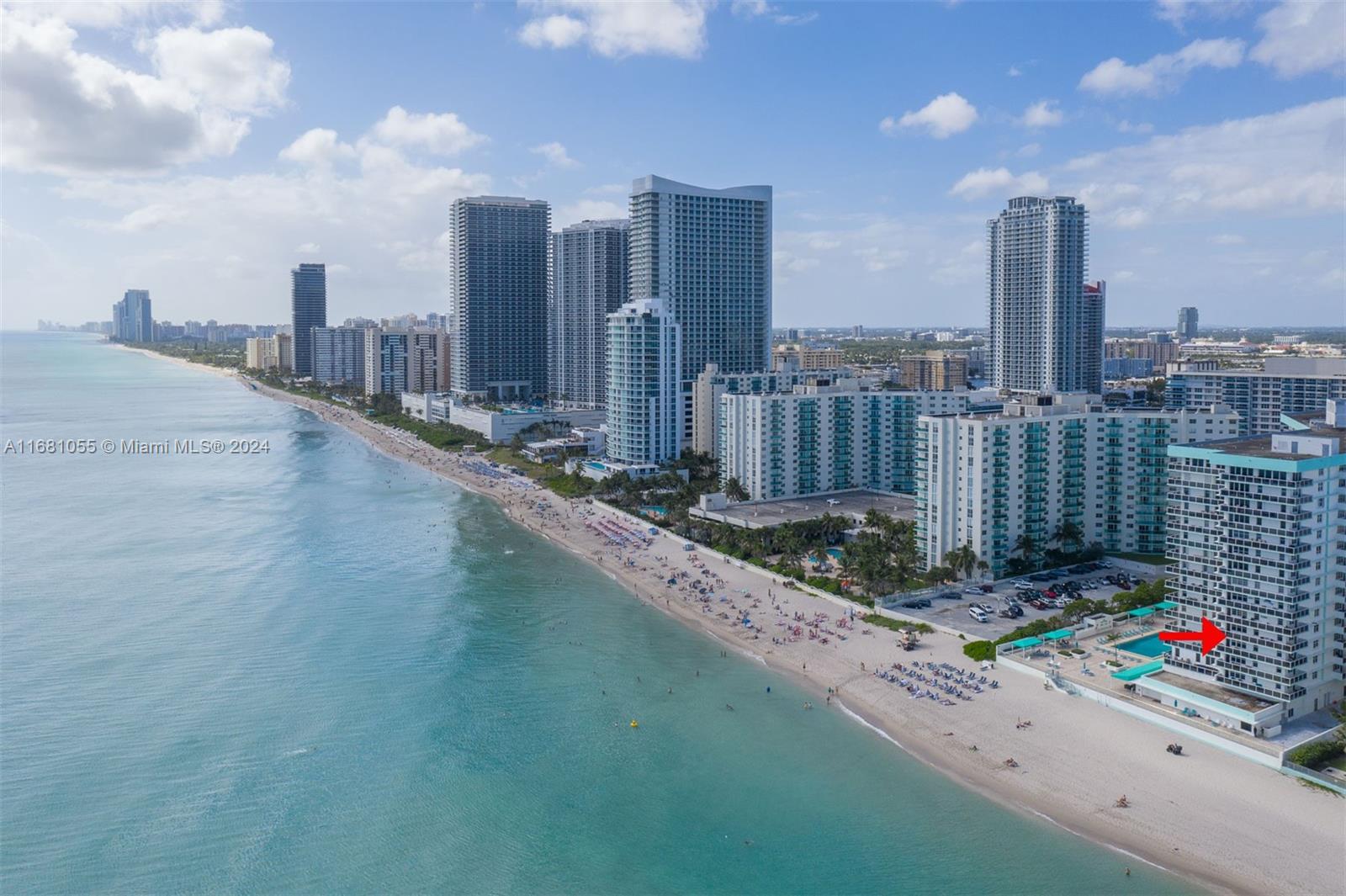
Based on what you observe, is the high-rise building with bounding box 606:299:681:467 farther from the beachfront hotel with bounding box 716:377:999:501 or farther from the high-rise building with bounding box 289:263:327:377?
the high-rise building with bounding box 289:263:327:377

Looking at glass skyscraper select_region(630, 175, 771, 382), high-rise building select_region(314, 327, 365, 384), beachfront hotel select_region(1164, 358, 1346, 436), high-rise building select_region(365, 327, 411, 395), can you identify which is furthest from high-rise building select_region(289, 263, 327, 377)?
beachfront hotel select_region(1164, 358, 1346, 436)

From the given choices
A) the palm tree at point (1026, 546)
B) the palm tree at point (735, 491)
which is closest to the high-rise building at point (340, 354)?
the palm tree at point (735, 491)

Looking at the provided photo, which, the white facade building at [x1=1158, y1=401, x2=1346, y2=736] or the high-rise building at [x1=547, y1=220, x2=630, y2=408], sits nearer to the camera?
the white facade building at [x1=1158, y1=401, x2=1346, y2=736]

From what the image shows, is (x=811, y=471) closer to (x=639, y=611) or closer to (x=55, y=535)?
(x=639, y=611)

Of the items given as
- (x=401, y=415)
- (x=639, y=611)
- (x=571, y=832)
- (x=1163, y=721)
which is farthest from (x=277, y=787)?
(x=401, y=415)

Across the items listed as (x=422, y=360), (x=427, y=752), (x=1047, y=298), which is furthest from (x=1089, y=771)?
(x=422, y=360)

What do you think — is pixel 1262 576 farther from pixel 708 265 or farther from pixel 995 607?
pixel 708 265
